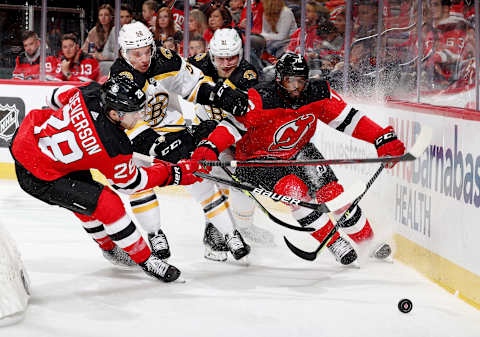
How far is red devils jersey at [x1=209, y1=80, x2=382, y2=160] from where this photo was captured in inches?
150

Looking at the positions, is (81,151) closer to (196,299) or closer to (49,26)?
(196,299)

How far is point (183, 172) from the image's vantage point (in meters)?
3.44

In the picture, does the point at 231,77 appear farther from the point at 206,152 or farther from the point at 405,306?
the point at 405,306

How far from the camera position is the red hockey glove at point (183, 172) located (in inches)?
134

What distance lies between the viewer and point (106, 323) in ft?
9.78

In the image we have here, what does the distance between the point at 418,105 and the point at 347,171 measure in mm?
1114

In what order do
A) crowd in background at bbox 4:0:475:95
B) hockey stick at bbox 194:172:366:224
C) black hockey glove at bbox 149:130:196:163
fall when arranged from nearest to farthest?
hockey stick at bbox 194:172:366:224
black hockey glove at bbox 149:130:196:163
crowd in background at bbox 4:0:475:95

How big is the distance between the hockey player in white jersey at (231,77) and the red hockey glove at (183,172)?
709mm

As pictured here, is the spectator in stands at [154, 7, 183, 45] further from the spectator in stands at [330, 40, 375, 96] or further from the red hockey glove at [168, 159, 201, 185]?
the red hockey glove at [168, 159, 201, 185]

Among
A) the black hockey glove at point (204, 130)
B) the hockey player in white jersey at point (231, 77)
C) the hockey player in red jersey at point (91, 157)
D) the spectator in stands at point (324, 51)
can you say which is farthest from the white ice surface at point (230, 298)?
the spectator in stands at point (324, 51)

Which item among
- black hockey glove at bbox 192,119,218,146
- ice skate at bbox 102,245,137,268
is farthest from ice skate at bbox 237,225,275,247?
ice skate at bbox 102,245,137,268

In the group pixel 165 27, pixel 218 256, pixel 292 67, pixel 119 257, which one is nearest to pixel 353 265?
pixel 218 256

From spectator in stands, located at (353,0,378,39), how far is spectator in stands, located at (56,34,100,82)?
2.19 m

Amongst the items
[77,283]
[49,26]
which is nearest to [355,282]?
[77,283]
